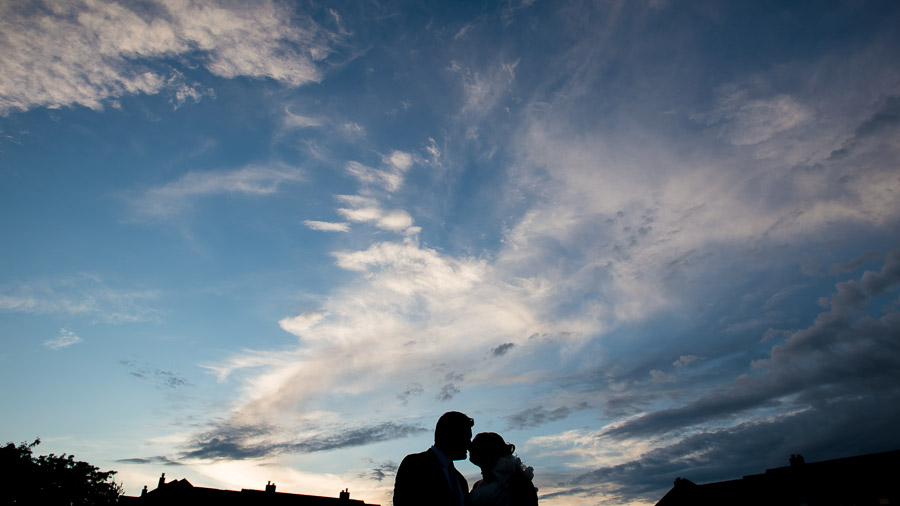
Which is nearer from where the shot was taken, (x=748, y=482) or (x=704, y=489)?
(x=748, y=482)

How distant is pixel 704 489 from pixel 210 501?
133ft

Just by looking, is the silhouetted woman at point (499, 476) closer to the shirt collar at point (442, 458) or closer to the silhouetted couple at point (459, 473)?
the silhouetted couple at point (459, 473)

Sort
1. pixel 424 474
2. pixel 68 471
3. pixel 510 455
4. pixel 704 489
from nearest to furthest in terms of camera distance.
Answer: pixel 424 474 → pixel 510 455 → pixel 704 489 → pixel 68 471

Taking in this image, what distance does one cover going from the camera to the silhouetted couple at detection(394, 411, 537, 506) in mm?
3975

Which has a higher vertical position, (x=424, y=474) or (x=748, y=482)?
(x=424, y=474)

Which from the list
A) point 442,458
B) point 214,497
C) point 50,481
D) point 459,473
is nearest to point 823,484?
point 459,473

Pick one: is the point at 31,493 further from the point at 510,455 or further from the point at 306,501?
the point at 510,455

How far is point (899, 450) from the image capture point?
2362 cm

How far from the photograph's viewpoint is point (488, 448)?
4.72 metres

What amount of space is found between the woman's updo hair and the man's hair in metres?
0.41

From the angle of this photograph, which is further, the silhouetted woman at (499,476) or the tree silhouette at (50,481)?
the tree silhouette at (50,481)

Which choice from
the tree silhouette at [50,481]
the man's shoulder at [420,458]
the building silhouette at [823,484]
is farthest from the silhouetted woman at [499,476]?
the tree silhouette at [50,481]

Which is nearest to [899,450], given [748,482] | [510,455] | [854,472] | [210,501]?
[854,472]

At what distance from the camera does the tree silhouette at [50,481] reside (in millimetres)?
46719
